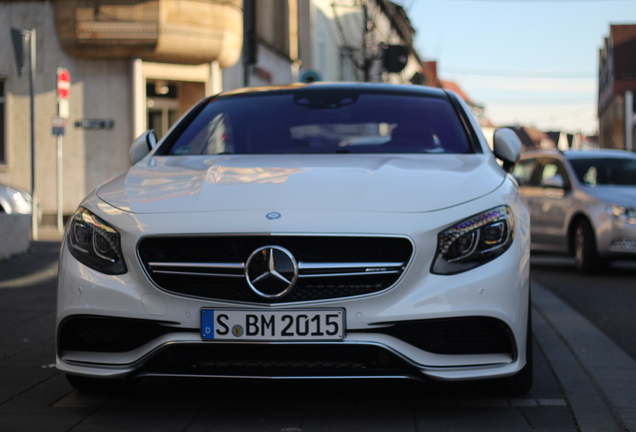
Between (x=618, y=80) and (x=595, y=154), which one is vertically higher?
(x=595, y=154)

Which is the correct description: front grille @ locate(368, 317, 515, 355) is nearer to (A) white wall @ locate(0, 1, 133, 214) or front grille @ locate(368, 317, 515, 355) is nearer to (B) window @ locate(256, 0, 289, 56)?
(A) white wall @ locate(0, 1, 133, 214)

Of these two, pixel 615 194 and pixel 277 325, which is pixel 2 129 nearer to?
pixel 615 194

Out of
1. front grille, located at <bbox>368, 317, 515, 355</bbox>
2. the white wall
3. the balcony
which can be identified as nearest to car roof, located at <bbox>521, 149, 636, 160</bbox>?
front grille, located at <bbox>368, 317, 515, 355</bbox>

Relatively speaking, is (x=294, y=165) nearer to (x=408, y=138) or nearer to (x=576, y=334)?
(x=408, y=138)

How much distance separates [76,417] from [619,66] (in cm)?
9003

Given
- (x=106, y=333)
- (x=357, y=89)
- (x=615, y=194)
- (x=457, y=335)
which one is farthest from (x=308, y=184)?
(x=615, y=194)

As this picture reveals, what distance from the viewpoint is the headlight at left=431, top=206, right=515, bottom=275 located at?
391cm

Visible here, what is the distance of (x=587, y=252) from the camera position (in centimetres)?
1181

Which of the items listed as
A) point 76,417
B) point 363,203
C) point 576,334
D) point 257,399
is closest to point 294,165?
point 363,203

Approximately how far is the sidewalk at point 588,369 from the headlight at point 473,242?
768mm

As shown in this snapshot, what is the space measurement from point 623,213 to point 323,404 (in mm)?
7977

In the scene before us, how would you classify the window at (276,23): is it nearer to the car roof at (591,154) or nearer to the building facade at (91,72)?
the building facade at (91,72)

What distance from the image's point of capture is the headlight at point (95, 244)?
404 cm

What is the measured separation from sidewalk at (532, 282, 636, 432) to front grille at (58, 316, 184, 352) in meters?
1.72
